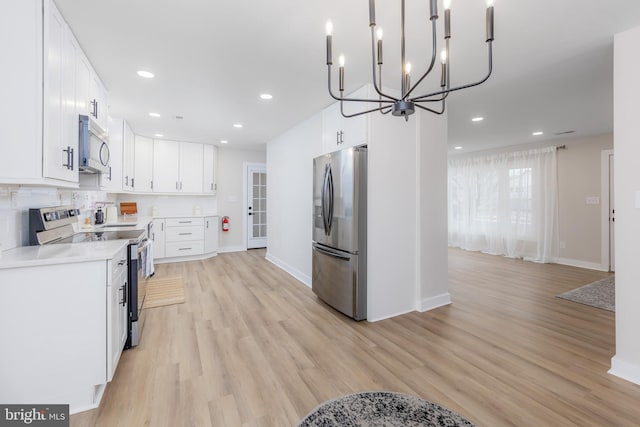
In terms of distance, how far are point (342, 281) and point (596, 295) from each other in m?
3.50

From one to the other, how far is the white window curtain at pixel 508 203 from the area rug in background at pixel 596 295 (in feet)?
5.35

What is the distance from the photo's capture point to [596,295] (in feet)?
12.2

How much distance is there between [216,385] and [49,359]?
95cm

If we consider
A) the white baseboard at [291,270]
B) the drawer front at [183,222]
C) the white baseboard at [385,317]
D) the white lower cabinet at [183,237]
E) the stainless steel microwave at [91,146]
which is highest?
the stainless steel microwave at [91,146]

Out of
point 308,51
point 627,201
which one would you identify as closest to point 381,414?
point 627,201

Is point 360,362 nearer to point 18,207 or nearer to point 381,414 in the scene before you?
point 381,414

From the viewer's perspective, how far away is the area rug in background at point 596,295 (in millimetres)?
3406

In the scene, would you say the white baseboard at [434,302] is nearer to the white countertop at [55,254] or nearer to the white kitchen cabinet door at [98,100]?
the white countertop at [55,254]

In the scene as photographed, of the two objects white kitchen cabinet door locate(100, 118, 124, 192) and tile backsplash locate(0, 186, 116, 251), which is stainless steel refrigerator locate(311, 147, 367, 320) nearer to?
tile backsplash locate(0, 186, 116, 251)

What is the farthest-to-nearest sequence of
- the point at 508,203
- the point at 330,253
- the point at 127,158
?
the point at 508,203
the point at 127,158
the point at 330,253

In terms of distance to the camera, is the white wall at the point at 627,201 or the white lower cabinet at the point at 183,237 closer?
the white wall at the point at 627,201

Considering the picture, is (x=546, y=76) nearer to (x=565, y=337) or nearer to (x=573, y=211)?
(x=565, y=337)

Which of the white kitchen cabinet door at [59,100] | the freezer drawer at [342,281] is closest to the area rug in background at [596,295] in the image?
the freezer drawer at [342,281]

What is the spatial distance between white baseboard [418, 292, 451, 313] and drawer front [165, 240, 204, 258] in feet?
14.4
